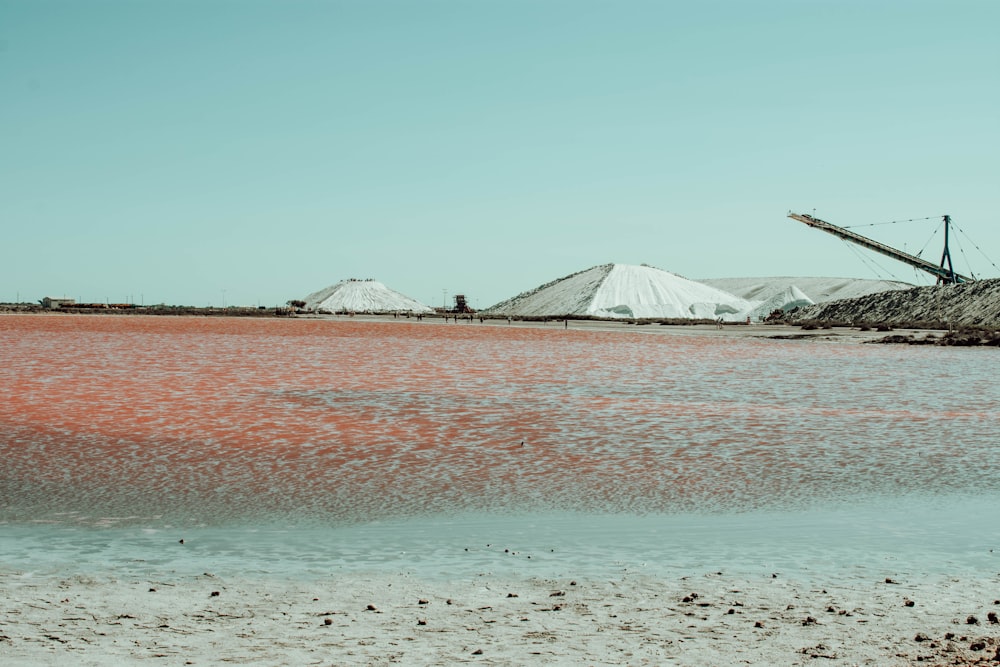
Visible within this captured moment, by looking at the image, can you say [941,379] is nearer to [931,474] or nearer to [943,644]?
[931,474]

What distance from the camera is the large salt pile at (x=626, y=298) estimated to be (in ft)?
484

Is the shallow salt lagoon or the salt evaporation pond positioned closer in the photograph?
the shallow salt lagoon

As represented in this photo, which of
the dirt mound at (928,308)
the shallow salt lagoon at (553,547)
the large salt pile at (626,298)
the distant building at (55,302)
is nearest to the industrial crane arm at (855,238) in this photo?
the dirt mound at (928,308)

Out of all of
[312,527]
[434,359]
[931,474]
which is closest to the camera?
[312,527]

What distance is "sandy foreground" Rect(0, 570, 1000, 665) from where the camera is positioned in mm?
5258

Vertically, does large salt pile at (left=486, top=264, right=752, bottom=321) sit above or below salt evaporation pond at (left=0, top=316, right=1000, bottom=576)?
above

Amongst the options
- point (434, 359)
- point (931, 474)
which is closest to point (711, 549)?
point (931, 474)

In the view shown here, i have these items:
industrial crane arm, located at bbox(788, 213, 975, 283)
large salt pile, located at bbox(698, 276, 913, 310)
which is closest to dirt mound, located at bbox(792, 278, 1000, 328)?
industrial crane arm, located at bbox(788, 213, 975, 283)

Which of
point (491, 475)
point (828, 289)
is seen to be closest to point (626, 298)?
point (828, 289)

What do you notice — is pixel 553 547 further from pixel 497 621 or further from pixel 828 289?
pixel 828 289

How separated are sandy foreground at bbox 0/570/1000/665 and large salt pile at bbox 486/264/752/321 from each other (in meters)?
134

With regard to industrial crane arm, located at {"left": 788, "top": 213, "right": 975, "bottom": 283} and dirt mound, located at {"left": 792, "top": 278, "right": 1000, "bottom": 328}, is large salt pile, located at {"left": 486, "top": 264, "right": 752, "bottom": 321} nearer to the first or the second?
dirt mound, located at {"left": 792, "top": 278, "right": 1000, "bottom": 328}

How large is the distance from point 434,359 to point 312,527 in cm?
2619

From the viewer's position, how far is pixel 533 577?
274 inches
